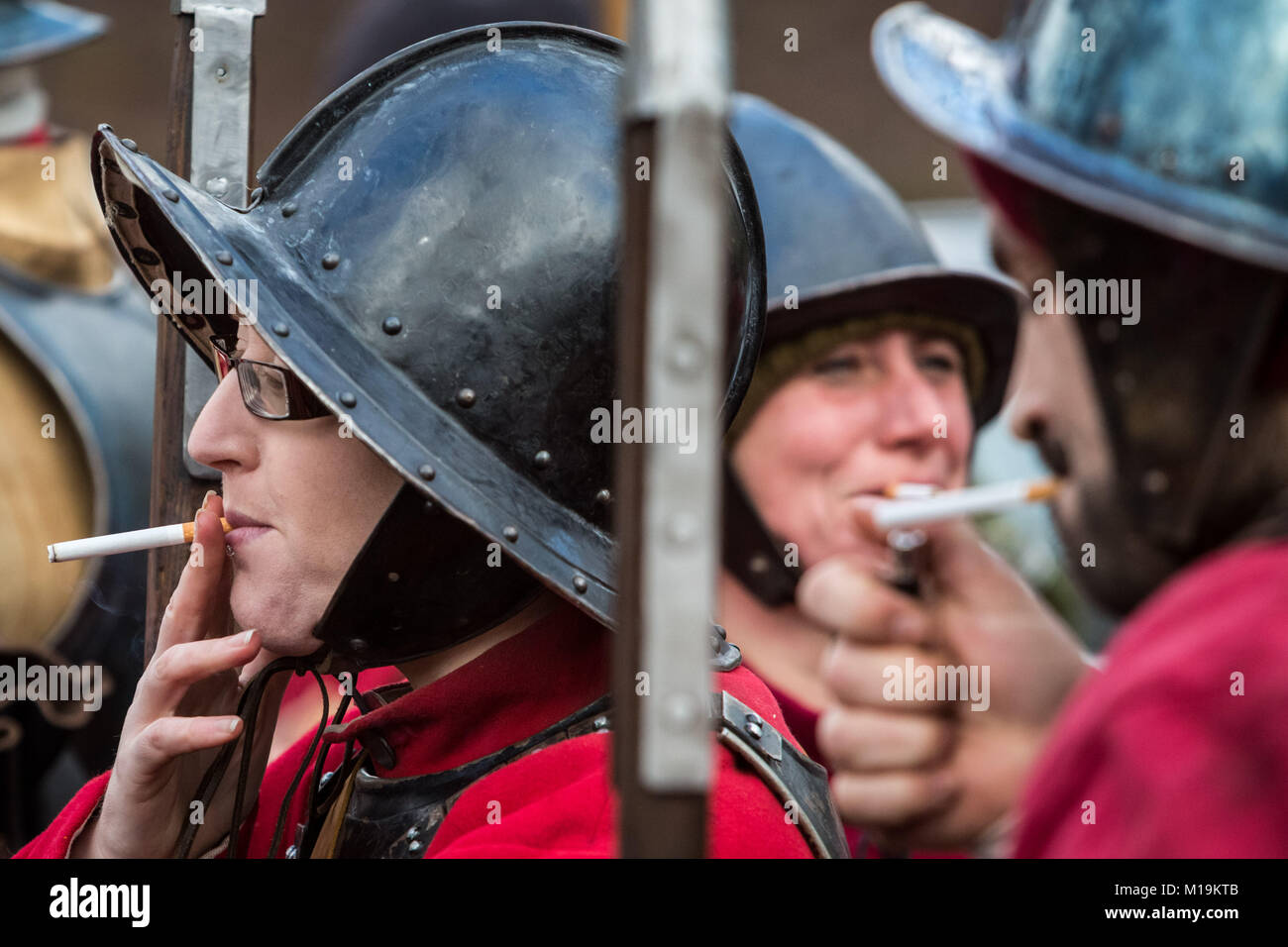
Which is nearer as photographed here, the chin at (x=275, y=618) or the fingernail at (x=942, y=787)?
the fingernail at (x=942, y=787)

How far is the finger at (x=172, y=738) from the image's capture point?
227 centimetres

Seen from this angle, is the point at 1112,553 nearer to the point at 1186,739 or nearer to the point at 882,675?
the point at 882,675

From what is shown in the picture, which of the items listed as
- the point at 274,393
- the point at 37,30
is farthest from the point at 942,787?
the point at 37,30

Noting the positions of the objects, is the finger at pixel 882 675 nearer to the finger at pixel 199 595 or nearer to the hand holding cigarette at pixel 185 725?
the hand holding cigarette at pixel 185 725

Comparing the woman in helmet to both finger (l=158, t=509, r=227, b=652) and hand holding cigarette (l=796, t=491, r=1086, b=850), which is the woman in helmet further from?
hand holding cigarette (l=796, t=491, r=1086, b=850)

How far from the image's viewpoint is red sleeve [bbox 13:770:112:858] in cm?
252

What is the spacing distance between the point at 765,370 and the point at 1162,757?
9.69 feet

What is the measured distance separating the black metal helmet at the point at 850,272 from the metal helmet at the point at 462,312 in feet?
5.93

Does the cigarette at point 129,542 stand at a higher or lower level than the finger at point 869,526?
higher

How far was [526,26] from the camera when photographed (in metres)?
2.49

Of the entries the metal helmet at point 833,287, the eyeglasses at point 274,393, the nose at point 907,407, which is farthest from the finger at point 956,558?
the metal helmet at point 833,287

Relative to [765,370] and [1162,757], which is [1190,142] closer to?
[1162,757]
